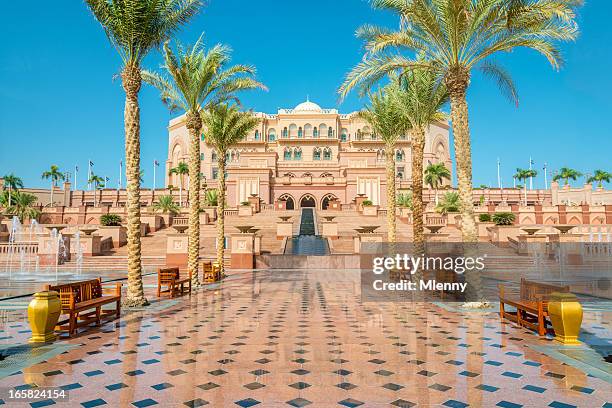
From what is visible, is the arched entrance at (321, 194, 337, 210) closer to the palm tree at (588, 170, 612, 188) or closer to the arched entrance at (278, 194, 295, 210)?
the arched entrance at (278, 194, 295, 210)

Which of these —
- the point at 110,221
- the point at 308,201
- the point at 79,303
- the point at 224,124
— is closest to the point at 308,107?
the point at 308,201

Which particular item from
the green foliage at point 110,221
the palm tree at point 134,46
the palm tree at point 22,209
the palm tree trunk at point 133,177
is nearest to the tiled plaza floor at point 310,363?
the palm tree trunk at point 133,177

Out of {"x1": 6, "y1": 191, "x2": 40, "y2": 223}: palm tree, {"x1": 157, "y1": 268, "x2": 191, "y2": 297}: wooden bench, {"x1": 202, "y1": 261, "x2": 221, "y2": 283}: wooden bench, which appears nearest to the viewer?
{"x1": 157, "y1": 268, "x2": 191, "y2": 297}: wooden bench

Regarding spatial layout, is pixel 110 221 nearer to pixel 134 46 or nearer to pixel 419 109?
pixel 134 46

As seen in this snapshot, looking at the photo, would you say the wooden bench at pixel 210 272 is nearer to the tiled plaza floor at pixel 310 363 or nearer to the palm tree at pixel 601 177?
the tiled plaza floor at pixel 310 363

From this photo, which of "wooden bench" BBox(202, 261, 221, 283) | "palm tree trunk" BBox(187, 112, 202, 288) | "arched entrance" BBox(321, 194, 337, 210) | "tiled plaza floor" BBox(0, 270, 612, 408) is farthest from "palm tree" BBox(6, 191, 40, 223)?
"tiled plaza floor" BBox(0, 270, 612, 408)

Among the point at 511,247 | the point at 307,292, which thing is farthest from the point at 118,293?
the point at 511,247

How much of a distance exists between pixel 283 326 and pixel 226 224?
27.6 metres

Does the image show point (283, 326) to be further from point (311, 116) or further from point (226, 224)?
point (311, 116)

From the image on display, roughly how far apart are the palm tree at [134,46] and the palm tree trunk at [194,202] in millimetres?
3886

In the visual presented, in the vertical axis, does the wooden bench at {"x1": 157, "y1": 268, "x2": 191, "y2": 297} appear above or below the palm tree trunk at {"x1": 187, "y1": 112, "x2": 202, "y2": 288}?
A: below

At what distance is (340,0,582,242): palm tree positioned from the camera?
38.8 feet

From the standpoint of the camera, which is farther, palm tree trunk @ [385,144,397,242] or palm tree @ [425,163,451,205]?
palm tree @ [425,163,451,205]

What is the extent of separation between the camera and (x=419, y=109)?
17.2 metres
